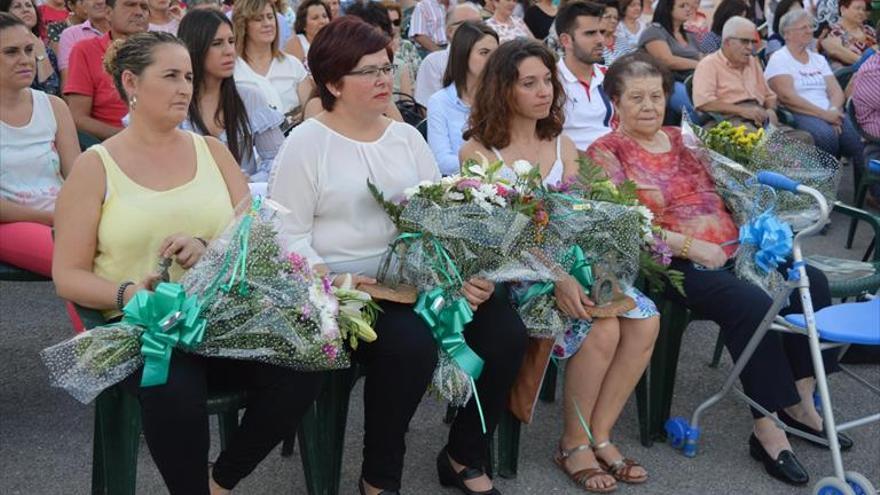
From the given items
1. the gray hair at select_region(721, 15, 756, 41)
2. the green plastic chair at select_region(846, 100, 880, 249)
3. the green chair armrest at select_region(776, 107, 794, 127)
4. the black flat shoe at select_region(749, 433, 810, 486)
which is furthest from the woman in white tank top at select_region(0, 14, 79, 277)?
the green chair armrest at select_region(776, 107, 794, 127)

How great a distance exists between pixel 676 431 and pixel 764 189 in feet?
3.25

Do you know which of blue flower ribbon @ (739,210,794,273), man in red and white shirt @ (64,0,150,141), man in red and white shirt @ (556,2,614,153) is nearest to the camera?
blue flower ribbon @ (739,210,794,273)

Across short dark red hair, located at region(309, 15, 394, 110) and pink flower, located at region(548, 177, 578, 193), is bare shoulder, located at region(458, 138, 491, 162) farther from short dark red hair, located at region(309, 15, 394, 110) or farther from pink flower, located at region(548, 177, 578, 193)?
short dark red hair, located at region(309, 15, 394, 110)

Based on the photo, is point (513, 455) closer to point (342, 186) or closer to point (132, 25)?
point (342, 186)

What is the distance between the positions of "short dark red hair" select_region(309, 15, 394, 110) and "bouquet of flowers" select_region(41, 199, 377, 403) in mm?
788

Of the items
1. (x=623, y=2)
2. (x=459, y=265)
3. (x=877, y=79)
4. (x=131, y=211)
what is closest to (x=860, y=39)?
(x=623, y=2)

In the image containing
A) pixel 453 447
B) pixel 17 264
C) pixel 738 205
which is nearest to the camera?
pixel 453 447

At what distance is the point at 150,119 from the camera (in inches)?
132

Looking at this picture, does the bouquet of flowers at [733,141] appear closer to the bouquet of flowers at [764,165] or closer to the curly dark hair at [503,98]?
the bouquet of flowers at [764,165]

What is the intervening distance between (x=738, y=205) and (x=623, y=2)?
5.84m

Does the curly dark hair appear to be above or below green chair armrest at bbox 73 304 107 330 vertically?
above

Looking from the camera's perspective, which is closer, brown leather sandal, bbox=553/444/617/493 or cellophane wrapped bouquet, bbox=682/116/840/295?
brown leather sandal, bbox=553/444/617/493

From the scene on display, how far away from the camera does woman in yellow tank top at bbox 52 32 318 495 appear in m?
2.92

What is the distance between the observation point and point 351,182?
353 cm
